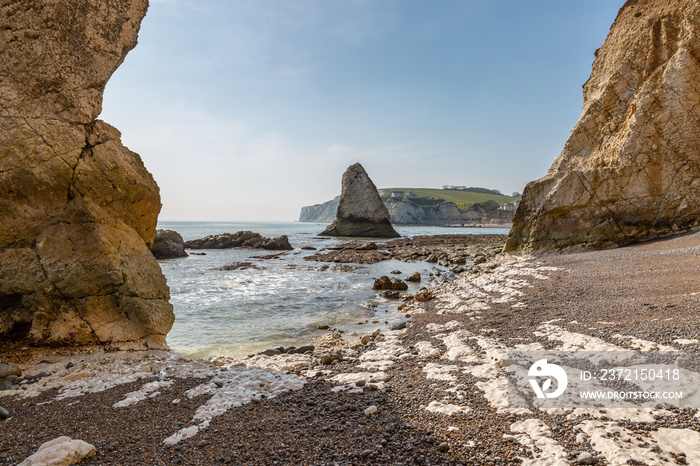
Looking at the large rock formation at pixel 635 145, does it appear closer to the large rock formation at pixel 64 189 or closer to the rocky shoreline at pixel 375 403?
the rocky shoreline at pixel 375 403

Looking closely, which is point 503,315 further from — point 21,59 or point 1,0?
point 1,0

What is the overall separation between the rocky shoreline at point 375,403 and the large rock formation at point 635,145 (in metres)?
12.7

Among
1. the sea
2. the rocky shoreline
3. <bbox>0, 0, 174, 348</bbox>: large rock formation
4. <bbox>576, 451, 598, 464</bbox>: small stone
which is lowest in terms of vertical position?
the sea

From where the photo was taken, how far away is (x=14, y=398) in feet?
18.5

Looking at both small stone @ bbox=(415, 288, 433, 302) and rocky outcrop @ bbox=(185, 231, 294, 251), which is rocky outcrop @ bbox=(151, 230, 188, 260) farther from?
small stone @ bbox=(415, 288, 433, 302)

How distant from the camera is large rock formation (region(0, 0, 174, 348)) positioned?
24.2 ft

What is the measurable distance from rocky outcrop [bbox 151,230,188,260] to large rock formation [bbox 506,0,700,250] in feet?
117

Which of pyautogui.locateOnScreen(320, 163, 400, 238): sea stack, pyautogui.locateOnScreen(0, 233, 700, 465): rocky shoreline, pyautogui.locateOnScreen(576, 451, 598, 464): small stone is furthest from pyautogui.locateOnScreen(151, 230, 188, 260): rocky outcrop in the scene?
pyautogui.locateOnScreen(320, 163, 400, 238): sea stack

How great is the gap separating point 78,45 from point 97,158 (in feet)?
8.87

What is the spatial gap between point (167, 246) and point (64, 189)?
31409mm

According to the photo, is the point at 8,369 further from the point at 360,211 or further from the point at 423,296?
the point at 360,211

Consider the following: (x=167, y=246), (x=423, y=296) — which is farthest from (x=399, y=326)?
(x=167, y=246)

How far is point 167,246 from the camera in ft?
119

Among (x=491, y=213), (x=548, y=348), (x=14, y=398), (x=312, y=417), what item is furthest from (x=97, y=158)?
(x=491, y=213)
